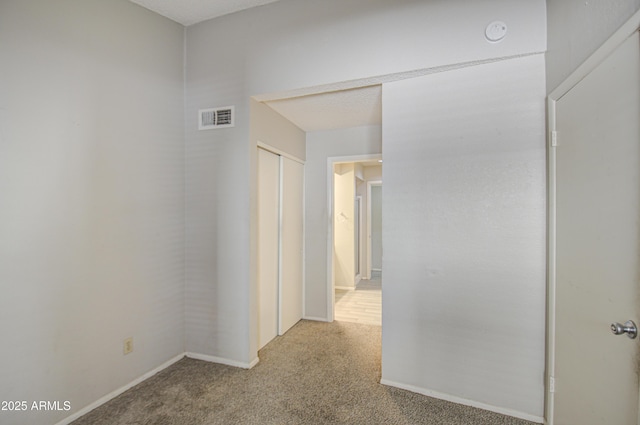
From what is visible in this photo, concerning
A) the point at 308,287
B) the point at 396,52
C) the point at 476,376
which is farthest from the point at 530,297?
the point at 308,287

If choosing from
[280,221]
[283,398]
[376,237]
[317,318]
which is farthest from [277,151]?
[376,237]

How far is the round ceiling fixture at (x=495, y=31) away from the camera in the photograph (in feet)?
6.23

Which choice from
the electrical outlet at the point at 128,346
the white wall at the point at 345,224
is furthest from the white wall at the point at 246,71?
the white wall at the point at 345,224

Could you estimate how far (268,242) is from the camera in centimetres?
318

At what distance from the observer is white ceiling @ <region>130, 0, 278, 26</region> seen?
7.79 ft

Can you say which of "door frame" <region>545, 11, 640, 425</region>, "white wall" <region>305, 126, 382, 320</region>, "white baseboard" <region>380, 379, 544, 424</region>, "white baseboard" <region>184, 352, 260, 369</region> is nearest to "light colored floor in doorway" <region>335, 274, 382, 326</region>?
"white wall" <region>305, 126, 382, 320</region>

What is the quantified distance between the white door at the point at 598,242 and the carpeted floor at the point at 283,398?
0.69 meters

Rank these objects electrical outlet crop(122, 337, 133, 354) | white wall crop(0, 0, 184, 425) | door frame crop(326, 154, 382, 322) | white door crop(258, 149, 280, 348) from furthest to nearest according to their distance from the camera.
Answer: door frame crop(326, 154, 382, 322) < white door crop(258, 149, 280, 348) < electrical outlet crop(122, 337, 133, 354) < white wall crop(0, 0, 184, 425)

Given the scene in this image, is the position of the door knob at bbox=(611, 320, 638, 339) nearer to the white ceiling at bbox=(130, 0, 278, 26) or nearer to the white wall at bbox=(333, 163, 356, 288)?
the white ceiling at bbox=(130, 0, 278, 26)

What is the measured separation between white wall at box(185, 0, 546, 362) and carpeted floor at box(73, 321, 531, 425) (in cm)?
27

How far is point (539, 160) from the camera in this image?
1.90m

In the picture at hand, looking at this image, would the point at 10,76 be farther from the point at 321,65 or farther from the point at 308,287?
the point at 308,287

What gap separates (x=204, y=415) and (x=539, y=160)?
270cm

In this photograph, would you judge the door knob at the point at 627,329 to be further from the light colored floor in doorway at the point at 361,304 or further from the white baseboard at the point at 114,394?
the white baseboard at the point at 114,394
